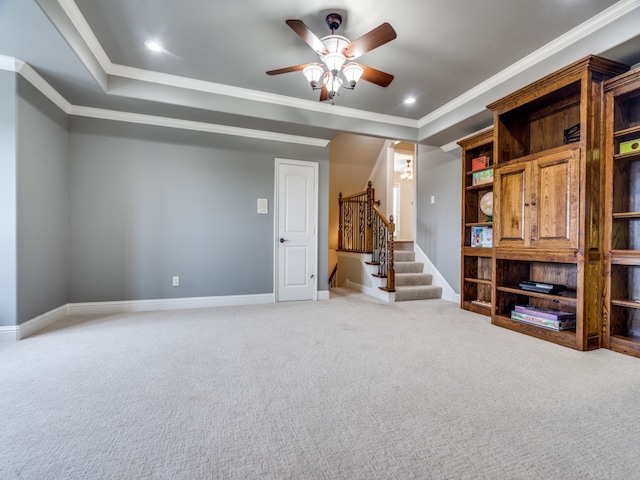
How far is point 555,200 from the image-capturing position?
2922mm

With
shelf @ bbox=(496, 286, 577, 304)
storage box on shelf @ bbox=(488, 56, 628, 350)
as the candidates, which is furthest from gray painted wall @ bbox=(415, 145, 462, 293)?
shelf @ bbox=(496, 286, 577, 304)

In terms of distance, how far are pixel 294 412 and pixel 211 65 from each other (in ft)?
11.1

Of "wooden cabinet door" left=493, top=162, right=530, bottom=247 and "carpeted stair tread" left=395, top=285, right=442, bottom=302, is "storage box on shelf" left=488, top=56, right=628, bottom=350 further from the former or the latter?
"carpeted stair tread" left=395, top=285, right=442, bottom=302

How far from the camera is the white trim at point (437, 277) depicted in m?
4.86

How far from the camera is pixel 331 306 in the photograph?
4.46 m

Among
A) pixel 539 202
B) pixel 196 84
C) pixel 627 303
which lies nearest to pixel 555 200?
pixel 539 202

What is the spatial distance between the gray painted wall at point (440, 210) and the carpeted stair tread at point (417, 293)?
0.27 m

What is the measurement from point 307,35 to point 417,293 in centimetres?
383

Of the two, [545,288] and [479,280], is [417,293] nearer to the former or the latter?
[479,280]

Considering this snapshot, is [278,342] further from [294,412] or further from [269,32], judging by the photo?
[269,32]

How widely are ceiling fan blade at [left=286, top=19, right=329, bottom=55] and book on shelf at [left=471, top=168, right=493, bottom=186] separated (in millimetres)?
2618

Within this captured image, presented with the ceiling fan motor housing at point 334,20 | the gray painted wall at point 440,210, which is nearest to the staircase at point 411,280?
the gray painted wall at point 440,210

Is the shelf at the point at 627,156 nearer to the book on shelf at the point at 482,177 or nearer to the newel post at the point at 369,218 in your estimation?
A: the book on shelf at the point at 482,177

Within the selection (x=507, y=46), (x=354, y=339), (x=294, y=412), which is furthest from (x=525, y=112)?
(x=294, y=412)
